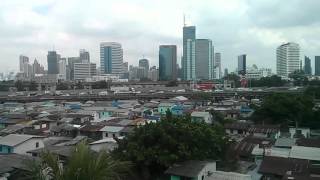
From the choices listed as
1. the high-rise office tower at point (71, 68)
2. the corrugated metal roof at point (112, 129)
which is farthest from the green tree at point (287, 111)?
the high-rise office tower at point (71, 68)

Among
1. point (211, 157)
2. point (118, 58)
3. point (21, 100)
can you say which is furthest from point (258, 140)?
point (118, 58)

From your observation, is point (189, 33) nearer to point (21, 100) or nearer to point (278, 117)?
point (21, 100)

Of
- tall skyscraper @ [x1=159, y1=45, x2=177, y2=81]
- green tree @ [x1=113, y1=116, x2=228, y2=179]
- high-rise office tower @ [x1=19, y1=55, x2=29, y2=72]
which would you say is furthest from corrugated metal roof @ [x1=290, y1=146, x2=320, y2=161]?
high-rise office tower @ [x1=19, y1=55, x2=29, y2=72]

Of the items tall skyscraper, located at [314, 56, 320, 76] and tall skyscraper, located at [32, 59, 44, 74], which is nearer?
tall skyscraper, located at [314, 56, 320, 76]

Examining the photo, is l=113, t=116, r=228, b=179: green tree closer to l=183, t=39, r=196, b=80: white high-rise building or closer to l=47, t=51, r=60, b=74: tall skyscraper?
l=183, t=39, r=196, b=80: white high-rise building

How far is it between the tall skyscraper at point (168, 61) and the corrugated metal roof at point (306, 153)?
345 ft

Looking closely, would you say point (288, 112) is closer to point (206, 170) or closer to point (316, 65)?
point (206, 170)

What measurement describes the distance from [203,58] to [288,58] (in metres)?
25.4

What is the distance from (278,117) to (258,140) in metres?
8.87

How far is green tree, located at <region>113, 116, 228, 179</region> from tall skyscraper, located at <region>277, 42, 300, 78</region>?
9965cm

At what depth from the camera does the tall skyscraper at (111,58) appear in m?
132

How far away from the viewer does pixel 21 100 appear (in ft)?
184

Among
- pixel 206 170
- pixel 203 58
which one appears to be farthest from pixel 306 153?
pixel 203 58

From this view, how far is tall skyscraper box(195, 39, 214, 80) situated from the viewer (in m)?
118
